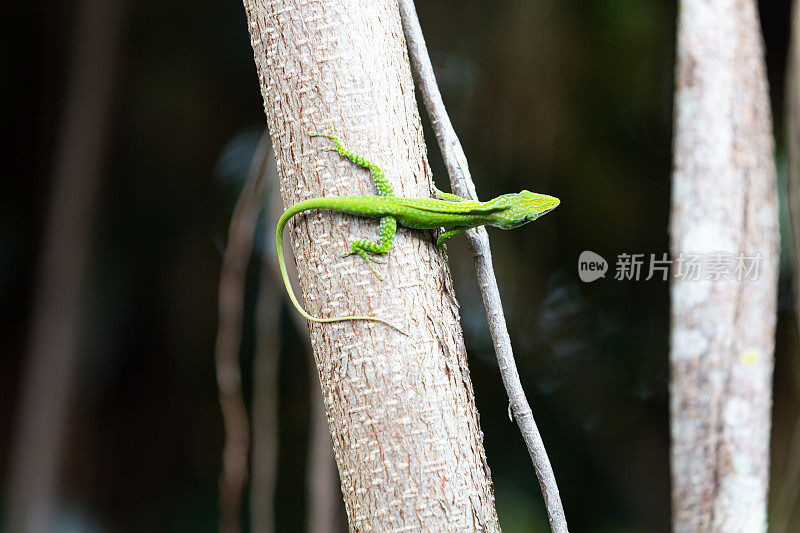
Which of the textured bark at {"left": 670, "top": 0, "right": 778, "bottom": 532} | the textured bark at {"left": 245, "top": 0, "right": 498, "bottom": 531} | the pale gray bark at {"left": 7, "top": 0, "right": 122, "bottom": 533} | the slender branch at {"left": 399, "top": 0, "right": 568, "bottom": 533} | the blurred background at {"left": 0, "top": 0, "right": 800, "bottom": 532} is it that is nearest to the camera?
the textured bark at {"left": 245, "top": 0, "right": 498, "bottom": 531}

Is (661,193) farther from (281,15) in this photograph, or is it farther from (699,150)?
(281,15)

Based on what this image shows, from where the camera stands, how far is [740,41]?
3146 millimetres

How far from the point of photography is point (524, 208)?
2.14 meters

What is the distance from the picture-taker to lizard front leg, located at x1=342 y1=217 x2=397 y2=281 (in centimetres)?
157

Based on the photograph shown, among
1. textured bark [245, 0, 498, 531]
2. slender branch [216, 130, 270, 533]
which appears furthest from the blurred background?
textured bark [245, 0, 498, 531]

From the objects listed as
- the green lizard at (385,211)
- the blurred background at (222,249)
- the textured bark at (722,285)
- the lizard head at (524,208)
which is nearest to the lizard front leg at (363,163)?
the green lizard at (385,211)

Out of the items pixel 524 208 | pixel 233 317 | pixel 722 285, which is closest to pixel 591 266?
pixel 722 285

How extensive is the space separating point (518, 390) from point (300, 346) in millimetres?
3641

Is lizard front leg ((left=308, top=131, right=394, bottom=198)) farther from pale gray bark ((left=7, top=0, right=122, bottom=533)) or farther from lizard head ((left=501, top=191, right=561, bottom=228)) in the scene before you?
pale gray bark ((left=7, top=0, right=122, bottom=533))

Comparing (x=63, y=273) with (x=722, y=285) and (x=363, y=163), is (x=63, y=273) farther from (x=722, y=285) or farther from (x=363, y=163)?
(x=722, y=285)

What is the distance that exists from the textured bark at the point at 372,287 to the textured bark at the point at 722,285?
5.25 ft

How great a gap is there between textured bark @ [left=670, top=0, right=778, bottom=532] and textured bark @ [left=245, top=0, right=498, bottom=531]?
1600 millimetres

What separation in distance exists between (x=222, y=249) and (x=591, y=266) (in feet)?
8.61

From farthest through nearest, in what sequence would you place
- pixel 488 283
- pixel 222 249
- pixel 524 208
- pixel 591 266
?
pixel 222 249
pixel 591 266
pixel 524 208
pixel 488 283
